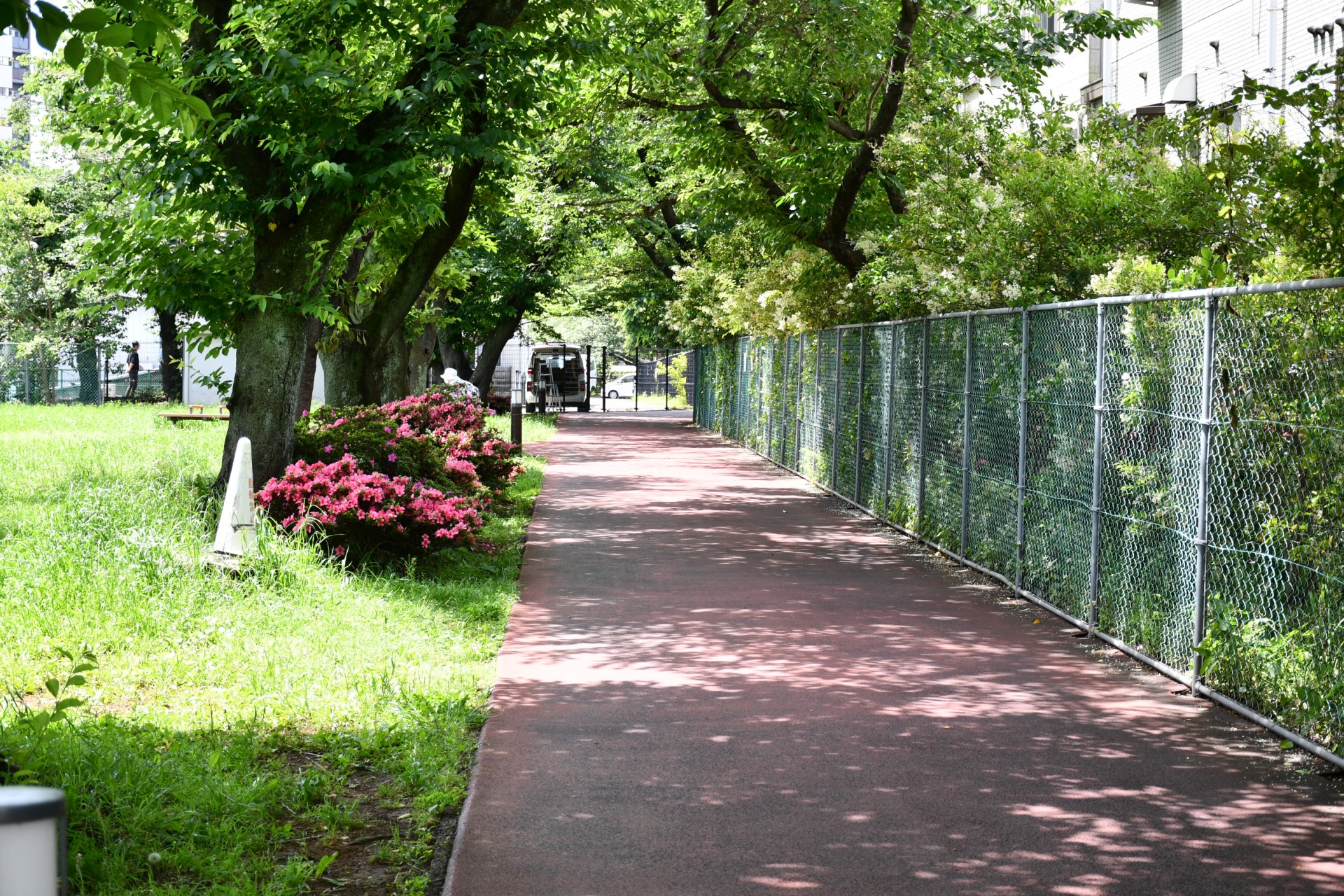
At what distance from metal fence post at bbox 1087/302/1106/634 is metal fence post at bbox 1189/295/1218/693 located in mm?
1358

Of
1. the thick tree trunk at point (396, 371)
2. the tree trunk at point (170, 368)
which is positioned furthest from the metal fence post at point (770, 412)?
the tree trunk at point (170, 368)

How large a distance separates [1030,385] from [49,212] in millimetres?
36131

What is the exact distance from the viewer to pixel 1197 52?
71.8 feet

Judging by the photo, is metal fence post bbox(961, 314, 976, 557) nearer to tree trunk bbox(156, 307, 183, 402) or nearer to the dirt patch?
the dirt patch

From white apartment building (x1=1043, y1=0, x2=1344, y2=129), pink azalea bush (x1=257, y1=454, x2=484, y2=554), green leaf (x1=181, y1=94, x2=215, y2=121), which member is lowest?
pink azalea bush (x1=257, y1=454, x2=484, y2=554)

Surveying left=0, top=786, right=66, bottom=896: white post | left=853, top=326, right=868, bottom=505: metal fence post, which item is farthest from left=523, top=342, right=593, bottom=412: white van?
left=0, top=786, right=66, bottom=896: white post

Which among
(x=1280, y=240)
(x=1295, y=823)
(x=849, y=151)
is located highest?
(x=849, y=151)

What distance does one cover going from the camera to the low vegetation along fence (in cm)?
640

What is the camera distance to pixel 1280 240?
9.09 m

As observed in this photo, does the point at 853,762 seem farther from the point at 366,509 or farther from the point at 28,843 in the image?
the point at 366,509

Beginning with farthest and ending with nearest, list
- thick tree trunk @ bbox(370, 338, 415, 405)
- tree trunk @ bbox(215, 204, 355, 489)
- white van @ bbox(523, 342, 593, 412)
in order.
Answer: white van @ bbox(523, 342, 593, 412) < thick tree trunk @ bbox(370, 338, 415, 405) < tree trunk @ bbox(215, 204, 355, 489)

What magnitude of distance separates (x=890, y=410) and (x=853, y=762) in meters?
9.24

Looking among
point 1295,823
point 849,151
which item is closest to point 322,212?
point 849,151

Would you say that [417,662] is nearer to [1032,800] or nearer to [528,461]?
[1032,800]
